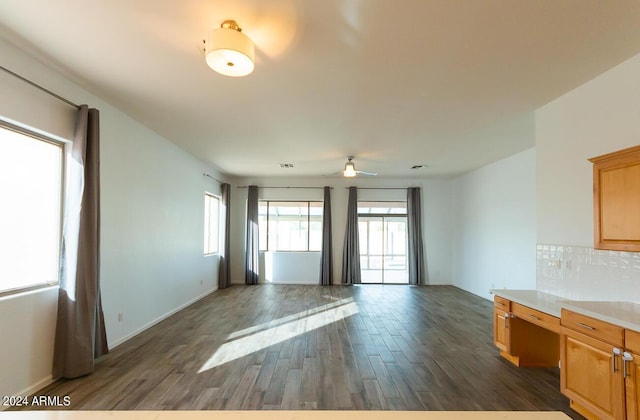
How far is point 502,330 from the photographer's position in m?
3.46

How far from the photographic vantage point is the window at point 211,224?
7035 millimetres

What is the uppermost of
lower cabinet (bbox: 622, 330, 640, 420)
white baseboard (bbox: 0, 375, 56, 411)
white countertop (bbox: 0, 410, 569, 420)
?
white countertop (bbox: 0, 410, 569, 420)

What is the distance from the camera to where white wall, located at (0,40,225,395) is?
8.27 ft

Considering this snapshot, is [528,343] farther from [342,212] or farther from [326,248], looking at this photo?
[342,212]

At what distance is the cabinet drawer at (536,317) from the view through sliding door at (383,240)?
17.3ft

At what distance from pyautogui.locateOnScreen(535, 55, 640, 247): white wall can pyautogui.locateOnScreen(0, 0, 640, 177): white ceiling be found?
0.15m

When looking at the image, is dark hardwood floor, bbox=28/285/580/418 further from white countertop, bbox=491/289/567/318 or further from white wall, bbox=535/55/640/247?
white wall, bbox=535/55/640/247

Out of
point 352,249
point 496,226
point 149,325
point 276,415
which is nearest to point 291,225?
point 352,249

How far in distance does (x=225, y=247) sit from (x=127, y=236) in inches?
150

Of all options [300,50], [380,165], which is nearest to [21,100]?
[300,50]

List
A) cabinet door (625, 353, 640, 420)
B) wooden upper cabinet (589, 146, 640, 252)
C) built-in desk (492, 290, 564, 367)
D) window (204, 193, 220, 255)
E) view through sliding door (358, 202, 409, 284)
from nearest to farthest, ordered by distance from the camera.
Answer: cabinet door (625, 353, 640, 420)
wooden upper cabinet (589, 146, 640, 252)
built-in desk (492, 290, 564, 367)
window (204, 193, 220, 255)
view through sliding door (358, 202, 409, 284)

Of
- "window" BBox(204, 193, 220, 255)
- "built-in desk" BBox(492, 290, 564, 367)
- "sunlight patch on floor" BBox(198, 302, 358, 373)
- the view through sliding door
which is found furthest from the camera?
the view through sliding door

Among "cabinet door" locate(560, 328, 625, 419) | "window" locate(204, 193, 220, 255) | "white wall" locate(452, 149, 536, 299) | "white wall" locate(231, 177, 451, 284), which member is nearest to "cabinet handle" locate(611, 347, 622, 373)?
"cabinet door" locate(560, 328, 625, 419)

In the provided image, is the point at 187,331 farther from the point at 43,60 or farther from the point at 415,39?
the point at 415,39
